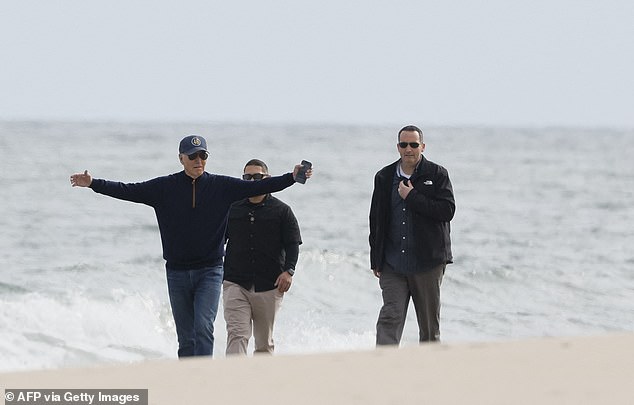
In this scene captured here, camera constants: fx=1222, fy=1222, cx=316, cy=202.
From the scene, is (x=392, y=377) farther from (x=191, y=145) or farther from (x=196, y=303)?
(x=191, y=145)

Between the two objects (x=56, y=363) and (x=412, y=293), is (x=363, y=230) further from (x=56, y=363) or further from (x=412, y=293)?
(x=412, y=293)

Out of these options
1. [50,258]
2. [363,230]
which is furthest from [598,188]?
[50,258]

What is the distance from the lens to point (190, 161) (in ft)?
24.3

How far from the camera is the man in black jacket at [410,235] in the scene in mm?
7965

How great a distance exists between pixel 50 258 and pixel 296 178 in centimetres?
1412

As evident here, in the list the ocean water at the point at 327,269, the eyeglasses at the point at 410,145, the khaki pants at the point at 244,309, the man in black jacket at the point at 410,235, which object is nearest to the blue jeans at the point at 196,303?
the khaki pants at the point at 244,309

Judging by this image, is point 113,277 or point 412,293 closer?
point 412,293

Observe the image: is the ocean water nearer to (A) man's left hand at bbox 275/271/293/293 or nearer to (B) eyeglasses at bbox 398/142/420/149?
(A) man's left hand at bbox 275/271/293/293

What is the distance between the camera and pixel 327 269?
1922 cm

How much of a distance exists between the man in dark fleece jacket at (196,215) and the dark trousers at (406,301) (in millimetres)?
1203

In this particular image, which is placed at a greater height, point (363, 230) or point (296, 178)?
point (296, 178)

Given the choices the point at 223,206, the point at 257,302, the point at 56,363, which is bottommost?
the point at 56,363

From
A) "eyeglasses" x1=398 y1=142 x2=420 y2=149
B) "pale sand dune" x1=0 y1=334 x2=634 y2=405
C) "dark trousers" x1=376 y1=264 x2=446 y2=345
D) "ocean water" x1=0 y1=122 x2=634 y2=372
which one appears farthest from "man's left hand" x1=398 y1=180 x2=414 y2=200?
"ocean water" x1=0 y1=122 x2=634 y2=372

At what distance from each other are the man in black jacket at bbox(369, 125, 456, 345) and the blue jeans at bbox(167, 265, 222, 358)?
1.22 metres
